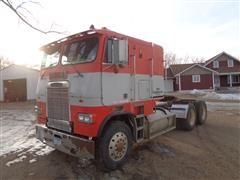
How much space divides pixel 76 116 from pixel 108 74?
114cm

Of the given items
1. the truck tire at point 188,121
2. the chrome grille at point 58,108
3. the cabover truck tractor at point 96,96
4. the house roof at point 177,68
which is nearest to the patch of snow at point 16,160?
the cabover truck tractor at point 96,96

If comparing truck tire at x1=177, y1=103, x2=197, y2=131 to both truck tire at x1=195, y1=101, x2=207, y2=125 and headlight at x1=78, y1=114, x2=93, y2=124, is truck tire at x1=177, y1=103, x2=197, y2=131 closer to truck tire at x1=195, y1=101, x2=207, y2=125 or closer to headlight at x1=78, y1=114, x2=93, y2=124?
truck tire at x1=195, y1=101, x2=207, y2=125

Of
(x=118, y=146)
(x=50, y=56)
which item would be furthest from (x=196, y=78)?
(x=118, y=146)

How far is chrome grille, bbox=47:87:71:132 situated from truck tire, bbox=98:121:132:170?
2.88 feet

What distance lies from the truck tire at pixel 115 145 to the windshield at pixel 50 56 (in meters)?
2.21

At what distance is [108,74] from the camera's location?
5.18 m

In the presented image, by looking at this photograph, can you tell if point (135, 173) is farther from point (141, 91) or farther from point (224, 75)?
point (224, 75)

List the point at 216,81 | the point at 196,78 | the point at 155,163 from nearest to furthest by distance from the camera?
the point at 155,163 → the point at 196,78 → the point at 216,81

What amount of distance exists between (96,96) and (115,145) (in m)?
1.25

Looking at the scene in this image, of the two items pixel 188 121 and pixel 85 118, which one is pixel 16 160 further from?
pixel 188 121

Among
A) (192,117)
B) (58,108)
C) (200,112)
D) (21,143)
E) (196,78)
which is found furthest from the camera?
(196,78)

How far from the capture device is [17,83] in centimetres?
3053

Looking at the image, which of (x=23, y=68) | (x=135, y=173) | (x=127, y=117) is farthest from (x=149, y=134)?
(x=23, y=68)

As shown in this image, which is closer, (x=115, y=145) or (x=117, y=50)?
(x=117, y=50)
